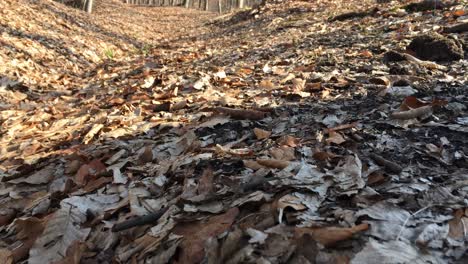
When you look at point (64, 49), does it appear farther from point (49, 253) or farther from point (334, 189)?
point (334, 189)

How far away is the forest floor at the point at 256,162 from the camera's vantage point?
187 cm

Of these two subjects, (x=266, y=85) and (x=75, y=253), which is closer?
(x=75, y=253)

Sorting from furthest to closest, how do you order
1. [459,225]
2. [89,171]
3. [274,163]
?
[89,171]
[274,163]
[459,225]

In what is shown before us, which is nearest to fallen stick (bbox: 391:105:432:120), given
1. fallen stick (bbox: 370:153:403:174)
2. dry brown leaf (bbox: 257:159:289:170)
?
fallen stick (bbox: 370:153:403:174)

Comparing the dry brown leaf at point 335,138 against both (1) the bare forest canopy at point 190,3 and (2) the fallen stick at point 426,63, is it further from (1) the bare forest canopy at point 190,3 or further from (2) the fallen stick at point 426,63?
(1) the bare forest canopy at point 190,3

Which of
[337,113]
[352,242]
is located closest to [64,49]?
[337,113]

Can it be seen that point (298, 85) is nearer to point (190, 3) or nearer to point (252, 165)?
point (252, 165)

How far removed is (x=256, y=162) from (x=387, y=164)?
762mm

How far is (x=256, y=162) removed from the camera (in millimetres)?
2562

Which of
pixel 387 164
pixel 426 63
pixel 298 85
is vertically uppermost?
pixel 426 63

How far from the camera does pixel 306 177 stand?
231 cm

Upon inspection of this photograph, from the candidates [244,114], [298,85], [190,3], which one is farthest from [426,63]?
[190,3]

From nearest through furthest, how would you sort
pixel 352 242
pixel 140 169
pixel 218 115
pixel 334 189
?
pixel 352 242, pixel 334 189, pixel 140 169, pixel 218 115

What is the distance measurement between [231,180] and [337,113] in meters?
1.39
